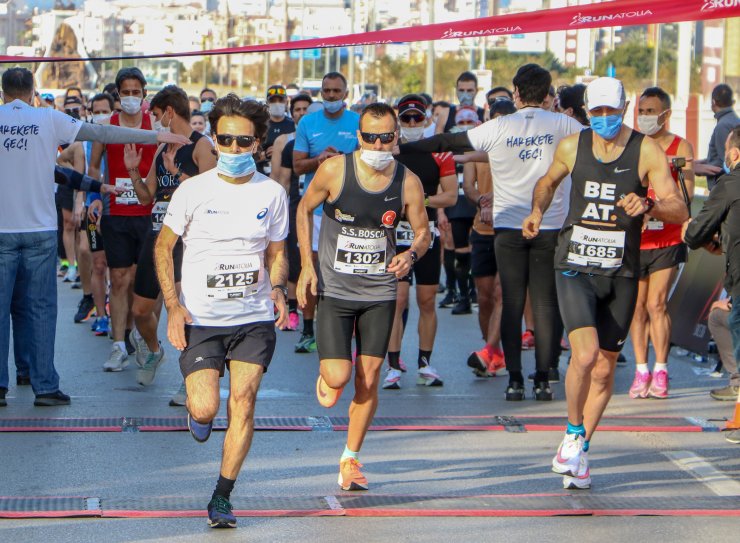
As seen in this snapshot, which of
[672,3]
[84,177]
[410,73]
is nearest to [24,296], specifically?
[84,177]

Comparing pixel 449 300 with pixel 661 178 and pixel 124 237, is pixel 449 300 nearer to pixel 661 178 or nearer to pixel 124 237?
pixel 124 237

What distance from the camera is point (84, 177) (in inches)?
378

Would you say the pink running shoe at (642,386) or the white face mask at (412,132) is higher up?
the white face mask at (412,132)

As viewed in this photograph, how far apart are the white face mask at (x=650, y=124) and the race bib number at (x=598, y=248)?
2.60 m

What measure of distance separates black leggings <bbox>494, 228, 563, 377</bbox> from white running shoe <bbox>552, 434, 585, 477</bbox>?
2590 mm

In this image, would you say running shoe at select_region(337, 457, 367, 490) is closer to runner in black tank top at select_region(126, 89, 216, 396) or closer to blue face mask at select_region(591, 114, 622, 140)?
blue face mask at select_region(591, 114, 622, 140)

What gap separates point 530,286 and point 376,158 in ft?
9.57

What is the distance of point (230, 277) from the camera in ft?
20.8

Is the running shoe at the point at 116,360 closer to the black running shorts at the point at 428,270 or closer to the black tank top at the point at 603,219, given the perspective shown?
the black running shorts at the point at 428,270

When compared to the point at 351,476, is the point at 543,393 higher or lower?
lower

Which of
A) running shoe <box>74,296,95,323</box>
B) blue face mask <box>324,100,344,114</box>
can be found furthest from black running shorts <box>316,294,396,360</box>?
running shoe <box>74,296,95,323</box>

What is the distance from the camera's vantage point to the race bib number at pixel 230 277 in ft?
20.8

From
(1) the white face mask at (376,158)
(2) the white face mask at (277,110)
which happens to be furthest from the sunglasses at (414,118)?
(2) the white face mask at (277,110)

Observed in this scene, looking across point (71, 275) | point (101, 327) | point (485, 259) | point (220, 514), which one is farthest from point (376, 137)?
point (71, 275)
